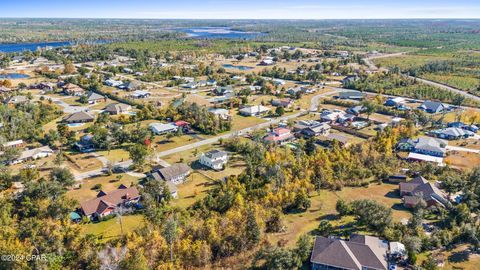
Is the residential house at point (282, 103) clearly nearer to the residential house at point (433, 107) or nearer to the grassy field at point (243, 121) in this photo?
the grassy field at point (243, 121)

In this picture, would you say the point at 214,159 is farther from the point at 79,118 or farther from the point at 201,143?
the point at 79,118

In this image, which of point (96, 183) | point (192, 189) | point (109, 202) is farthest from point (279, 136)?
point (109, 202)

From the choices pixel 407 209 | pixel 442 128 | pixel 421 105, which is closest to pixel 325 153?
pixel 407 209

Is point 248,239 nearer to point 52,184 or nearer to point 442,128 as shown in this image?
point 52,184

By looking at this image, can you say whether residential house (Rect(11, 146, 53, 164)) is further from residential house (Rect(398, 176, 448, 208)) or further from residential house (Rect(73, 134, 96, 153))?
residential house (Rect(398, 176, 448, 208))

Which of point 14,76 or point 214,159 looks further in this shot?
point 14,76
